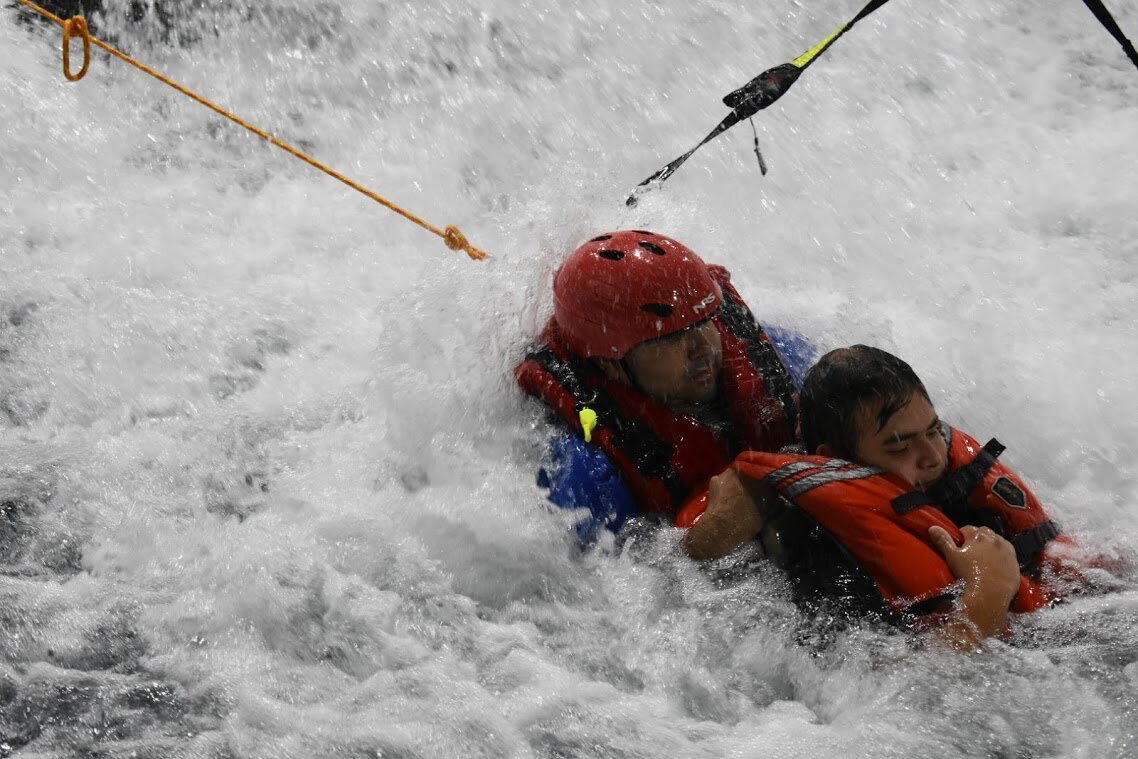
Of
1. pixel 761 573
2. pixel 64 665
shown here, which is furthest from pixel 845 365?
pixel 64 665


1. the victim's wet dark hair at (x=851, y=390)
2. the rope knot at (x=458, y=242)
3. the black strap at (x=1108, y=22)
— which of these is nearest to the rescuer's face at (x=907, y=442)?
the victim's wet dark hair at (x=851, y=390)

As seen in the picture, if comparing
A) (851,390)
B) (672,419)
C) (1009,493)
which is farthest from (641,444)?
(1009,493)

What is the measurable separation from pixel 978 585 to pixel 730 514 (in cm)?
66

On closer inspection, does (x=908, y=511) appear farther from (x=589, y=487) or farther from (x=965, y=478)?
(x=589, y=487)

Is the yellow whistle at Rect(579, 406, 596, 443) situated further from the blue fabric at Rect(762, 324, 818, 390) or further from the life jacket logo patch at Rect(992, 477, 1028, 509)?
the life jacket logo patch at Rect(992, 477, 1028, 509)

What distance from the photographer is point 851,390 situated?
291cm

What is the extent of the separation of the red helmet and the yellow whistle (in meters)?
0.18

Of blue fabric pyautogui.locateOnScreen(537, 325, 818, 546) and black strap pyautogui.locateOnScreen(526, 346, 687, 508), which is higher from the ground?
black strap pyautogui.locateOnScreen(526, 346, 687, 508)

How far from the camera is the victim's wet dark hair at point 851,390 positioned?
9.45 ft

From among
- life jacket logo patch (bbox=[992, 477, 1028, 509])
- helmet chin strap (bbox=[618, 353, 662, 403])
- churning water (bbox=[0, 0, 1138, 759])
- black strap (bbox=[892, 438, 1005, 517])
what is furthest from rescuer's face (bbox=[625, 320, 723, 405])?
life jacket logo patch (bbox=[992, 477, 1028, 509])

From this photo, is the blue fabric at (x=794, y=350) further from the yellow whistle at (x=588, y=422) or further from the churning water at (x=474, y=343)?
the yellow whistle at (x=588, y=422)

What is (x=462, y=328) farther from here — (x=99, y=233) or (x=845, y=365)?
(x=99, y=233)

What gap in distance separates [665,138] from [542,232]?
2212mm

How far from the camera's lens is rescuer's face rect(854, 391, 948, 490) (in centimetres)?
292
